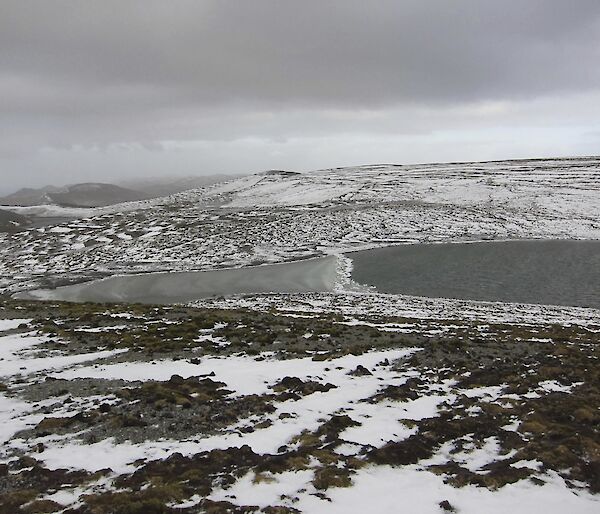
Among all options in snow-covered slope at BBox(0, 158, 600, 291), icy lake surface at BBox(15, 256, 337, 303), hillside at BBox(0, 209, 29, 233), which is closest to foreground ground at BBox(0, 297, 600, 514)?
icy lake surface at BBox(15, 256, 337, 303)

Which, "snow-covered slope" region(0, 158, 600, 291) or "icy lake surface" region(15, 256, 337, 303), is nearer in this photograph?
"icy lake surface" region(15, 256, 337, 303)

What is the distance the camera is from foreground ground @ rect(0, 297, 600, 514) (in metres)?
8.94

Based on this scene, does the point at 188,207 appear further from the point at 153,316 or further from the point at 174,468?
the point at 174,468

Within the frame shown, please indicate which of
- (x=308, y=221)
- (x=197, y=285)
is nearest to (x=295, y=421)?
(x=197, y=285)

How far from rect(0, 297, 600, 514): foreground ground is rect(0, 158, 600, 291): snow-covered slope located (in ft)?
107

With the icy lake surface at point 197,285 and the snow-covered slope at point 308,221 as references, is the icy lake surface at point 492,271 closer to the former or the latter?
the icy lake surface at point 197,285

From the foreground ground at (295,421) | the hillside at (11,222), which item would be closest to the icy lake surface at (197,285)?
the foreground ground at (295,421)

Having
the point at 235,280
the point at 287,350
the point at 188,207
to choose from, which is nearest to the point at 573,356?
the point at 287,350

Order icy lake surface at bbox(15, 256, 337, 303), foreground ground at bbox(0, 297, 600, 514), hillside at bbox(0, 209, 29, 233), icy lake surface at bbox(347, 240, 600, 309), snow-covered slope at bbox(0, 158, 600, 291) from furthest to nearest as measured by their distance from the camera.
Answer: hillside at bbox(0, 209, 29, 233) < snow-covered slope at bbox(0, 158, 600, 291) < icy lake surface at bbox(15, 256, 337, 303) < icy lake surface at bbox(347, 240, 600, 309) < foreground ground at bbox(0, 297, 600, 514)

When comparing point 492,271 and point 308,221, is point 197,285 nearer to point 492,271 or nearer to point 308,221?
point 492,271

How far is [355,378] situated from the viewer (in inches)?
642

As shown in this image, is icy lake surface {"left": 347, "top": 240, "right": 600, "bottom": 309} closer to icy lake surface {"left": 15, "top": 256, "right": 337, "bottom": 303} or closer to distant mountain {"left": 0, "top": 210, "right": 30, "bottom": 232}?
icy lake surface {"left": 15, "top": 256, "right": 337, "bottom": 303}

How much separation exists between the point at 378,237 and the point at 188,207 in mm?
49093

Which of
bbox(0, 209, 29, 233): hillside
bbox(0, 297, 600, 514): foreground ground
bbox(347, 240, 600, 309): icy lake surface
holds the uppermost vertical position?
bbox(0, 209, 29, 233): hillside
